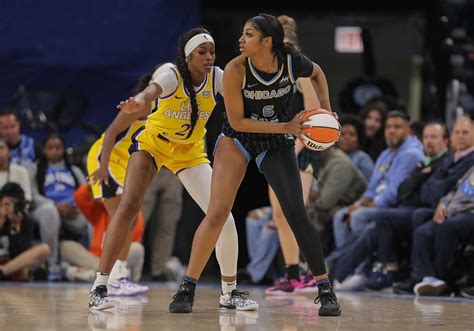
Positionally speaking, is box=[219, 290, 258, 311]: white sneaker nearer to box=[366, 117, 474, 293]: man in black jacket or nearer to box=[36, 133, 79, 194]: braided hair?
box=[366, 117, 474, 293]: man in black jacket

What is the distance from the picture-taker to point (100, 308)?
22.1 feet

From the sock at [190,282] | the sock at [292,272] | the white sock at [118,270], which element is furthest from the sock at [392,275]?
the sock at [190,282]

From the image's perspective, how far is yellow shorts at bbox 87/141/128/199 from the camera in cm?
823

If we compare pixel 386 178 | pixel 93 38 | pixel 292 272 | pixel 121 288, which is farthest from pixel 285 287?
pixel 93 38

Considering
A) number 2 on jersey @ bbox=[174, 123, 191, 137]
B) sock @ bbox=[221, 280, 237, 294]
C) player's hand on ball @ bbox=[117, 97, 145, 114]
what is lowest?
sock @ bbox=[221, 280, 237, 294]

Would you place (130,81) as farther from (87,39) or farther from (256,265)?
(256,265)

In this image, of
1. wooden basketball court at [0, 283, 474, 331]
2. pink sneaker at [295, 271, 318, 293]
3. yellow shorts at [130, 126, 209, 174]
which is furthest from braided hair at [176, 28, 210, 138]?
pink sneaker at [295, 271, 318, 293]

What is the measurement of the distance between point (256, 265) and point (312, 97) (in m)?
3.42

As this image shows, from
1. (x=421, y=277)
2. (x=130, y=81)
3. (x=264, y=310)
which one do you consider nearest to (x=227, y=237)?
(x=264, y=310)

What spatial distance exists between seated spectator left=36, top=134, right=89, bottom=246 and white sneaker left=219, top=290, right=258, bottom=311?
155 inches

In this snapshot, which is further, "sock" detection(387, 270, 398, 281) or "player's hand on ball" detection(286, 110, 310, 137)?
"sock" detection(387, 270, 398, 281)

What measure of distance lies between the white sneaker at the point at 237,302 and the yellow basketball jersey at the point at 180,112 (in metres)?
1.05

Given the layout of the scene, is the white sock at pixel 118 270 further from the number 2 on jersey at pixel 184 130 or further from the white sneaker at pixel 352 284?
the white sneaker at pixel 352 284

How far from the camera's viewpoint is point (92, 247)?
10.3 metres
